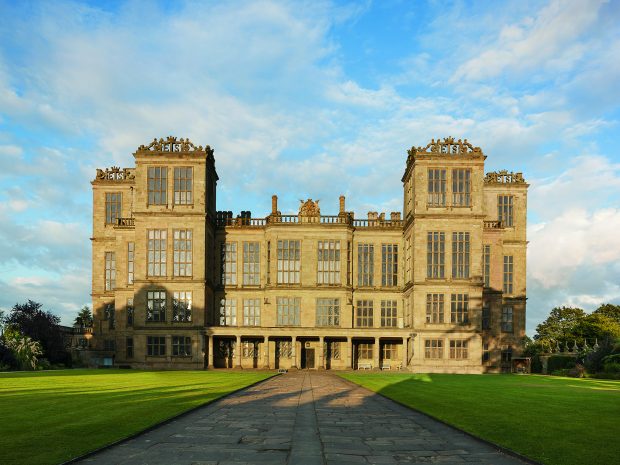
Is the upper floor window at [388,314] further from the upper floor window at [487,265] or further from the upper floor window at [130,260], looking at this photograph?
the upper floor window at [130,260]

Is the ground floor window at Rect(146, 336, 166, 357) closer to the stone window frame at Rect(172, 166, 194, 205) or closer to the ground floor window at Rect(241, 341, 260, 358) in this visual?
the ground floor window at Rect(241, 341, 260, 358)

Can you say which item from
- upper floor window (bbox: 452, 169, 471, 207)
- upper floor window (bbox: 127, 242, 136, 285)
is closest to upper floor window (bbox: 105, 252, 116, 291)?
upper floor window (bbox: 127, 242, 136, 285)

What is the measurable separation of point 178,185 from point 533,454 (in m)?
54.8

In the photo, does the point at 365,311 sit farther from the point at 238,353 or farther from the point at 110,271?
the point at 110,271

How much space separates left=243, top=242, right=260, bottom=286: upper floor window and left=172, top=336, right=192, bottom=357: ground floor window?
10.2 m

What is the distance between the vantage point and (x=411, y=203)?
217 feet

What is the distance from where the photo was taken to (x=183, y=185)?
64.2m

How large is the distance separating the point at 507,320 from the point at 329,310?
21984mm

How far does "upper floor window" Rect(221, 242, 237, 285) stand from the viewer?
6944 centimetres

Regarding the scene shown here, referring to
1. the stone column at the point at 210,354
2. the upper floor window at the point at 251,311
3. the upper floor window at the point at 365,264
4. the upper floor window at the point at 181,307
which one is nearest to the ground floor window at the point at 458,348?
the upper floor window at the point at 365,264

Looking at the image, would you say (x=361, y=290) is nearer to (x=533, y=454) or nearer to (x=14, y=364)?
(x=14, y=364)

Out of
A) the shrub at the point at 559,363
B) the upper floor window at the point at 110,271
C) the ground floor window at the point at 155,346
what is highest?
the upper floor window at the point at 110,271

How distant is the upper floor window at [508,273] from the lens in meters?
71.5

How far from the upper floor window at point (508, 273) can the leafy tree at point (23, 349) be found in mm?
52829
